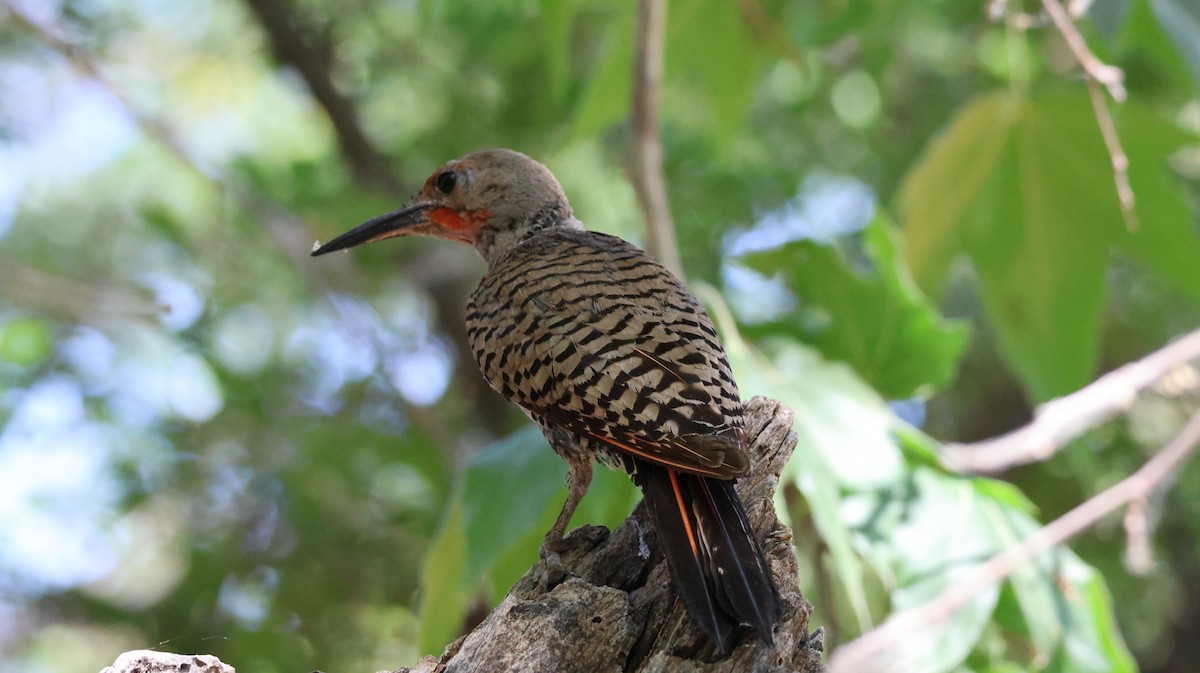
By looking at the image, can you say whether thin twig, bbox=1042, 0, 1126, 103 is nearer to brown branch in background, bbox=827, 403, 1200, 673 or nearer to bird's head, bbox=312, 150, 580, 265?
brown branch in background, bbox=827, 403, 1200, 673

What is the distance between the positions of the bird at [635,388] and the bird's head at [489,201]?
8 cm

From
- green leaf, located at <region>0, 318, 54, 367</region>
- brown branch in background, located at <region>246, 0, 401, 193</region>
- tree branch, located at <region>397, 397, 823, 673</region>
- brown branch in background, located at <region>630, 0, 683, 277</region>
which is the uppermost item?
brown branch in background, located at <region>246, 0, 401, 193</region>

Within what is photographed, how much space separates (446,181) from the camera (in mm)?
3482

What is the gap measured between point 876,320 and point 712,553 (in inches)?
87.0

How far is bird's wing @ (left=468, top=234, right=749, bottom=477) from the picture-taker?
2223 millimetres

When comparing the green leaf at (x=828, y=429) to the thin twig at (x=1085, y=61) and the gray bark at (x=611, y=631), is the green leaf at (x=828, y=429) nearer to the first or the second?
the gray bark at (x=611, y=631)

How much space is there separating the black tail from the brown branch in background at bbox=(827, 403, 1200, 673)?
20.2 inches

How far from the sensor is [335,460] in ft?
18.0

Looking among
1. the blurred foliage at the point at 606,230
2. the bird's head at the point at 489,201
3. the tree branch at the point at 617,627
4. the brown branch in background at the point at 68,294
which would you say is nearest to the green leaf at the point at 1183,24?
the blurred foliage at the point at 606,230

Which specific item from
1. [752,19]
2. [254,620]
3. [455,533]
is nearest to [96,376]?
[254,620]

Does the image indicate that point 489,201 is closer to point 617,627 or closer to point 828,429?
point 828,429

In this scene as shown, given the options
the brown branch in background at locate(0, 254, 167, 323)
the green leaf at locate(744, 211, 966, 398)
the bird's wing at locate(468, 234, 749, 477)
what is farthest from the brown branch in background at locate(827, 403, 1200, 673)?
the brown branch in background at locate(0, 254, 167, 323)

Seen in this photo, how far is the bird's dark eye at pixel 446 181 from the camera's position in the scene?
3475mm

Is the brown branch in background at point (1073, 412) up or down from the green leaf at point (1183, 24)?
down
